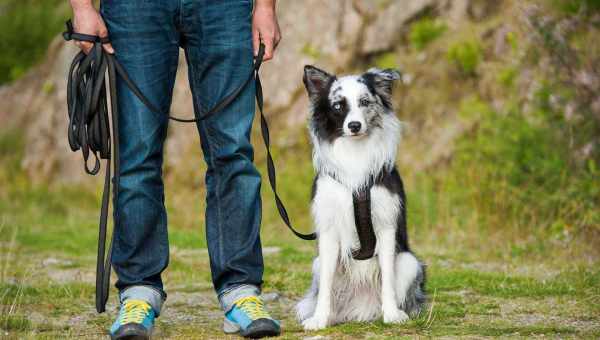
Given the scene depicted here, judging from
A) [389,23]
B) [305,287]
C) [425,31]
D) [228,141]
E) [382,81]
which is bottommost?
[305,287]

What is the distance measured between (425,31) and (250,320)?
7165mm

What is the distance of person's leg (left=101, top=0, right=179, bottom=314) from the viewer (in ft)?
12.0

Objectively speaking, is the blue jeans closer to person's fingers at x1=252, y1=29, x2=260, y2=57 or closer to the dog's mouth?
person's fingers at x1=252, y1=29, x2=260, y2=57

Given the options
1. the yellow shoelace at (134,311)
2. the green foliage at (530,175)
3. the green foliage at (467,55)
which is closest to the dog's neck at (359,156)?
the yellow shoelace at (134,311)

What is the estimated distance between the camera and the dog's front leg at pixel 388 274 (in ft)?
13.3

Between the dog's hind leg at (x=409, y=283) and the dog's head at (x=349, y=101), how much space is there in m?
0.66

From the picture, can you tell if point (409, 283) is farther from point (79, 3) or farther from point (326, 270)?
point (79, 3)

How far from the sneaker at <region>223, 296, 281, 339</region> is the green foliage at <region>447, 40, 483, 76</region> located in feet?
21.2

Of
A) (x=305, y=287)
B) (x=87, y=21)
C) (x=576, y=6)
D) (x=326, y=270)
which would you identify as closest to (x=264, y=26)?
(x=87, y=21)

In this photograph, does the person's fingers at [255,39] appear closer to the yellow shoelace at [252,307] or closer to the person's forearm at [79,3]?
the person's forearm at [79,3]

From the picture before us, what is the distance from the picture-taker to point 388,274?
406cm

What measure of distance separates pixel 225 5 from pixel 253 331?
1427 mm

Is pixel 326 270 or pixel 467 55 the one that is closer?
pixel 326 270

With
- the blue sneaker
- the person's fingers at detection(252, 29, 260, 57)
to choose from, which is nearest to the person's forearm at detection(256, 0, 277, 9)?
the person's fingers at detection(252, 29, 260, 57)
